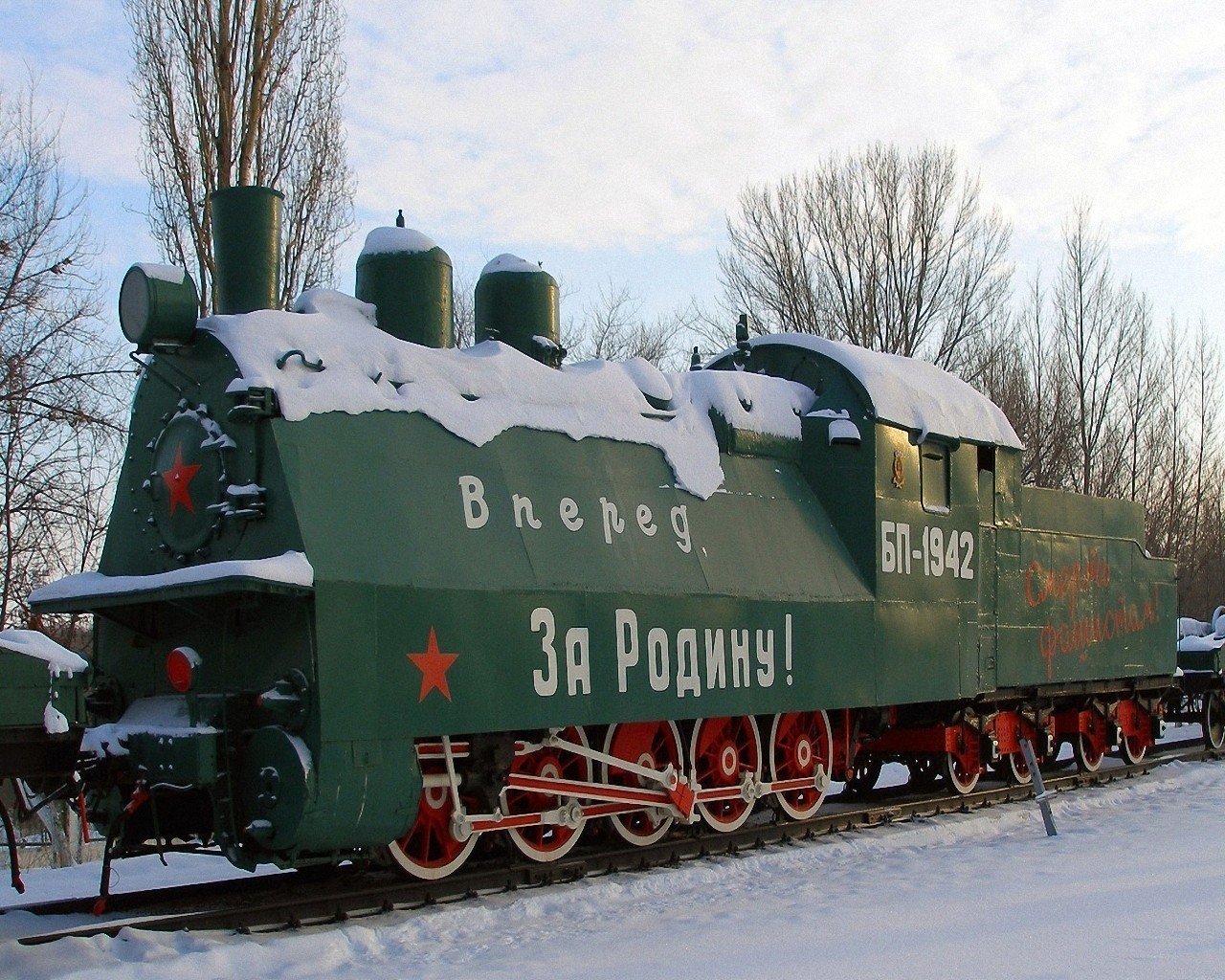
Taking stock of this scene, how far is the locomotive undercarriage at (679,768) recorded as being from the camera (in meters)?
7.85

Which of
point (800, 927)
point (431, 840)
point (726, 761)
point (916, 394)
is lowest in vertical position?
point (800, 927)

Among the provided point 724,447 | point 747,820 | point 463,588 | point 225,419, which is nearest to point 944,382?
point 724,447

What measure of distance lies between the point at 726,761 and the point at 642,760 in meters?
0.97

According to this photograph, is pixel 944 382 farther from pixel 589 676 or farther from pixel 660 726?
pixel 589 676

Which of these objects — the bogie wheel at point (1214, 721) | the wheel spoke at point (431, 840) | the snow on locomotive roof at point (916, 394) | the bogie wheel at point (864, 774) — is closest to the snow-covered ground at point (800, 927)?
the wheel spoke at point (431, 840)

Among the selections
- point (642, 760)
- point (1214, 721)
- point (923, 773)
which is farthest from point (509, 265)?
point (1214, 721)

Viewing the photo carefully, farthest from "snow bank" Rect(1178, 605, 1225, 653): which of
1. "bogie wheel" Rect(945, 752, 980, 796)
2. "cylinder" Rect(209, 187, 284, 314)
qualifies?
"cylinder" Rect(209, 187, 284, 314)

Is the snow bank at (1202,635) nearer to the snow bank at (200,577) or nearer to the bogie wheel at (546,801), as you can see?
the bogie wheel at (546,801)

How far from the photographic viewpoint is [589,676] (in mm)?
8117

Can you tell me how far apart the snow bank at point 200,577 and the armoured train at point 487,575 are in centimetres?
2

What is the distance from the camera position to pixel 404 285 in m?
8.82

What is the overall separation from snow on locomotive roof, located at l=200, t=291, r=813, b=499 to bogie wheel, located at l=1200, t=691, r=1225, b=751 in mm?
10730

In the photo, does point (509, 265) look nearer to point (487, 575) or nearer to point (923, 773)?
point (487, 575)

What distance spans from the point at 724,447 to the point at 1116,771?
7.35m
